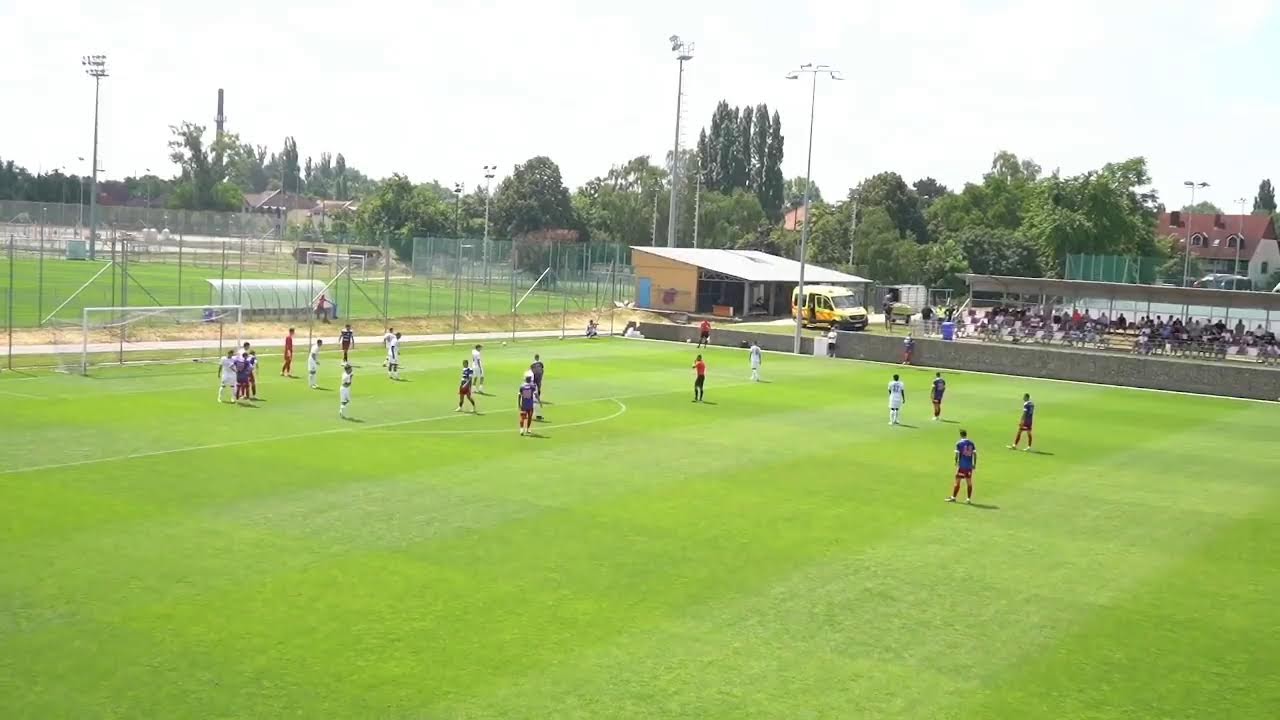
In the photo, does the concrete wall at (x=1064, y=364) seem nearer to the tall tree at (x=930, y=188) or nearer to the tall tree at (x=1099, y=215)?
the tall tree at (x=1099, y=215)

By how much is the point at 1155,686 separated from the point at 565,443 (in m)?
16.5

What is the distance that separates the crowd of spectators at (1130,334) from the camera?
54.1 meters

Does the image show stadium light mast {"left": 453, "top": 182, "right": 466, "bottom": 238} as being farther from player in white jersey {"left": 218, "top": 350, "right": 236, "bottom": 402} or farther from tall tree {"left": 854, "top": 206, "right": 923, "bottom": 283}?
player in white jersey {"left": 218, "top": 350, "right": 236, "bottom": 402}

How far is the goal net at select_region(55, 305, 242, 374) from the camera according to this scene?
4047 centimetres

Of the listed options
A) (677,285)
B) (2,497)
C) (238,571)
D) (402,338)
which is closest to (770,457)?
(238,571)

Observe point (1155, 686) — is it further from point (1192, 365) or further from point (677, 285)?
point (677, 285)

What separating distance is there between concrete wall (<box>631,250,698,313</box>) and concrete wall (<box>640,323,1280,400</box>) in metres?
15.4

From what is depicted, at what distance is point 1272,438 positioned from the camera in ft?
112

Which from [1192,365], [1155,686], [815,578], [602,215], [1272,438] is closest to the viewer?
[1155,686]

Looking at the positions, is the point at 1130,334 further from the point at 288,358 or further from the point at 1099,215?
the point at 288,358

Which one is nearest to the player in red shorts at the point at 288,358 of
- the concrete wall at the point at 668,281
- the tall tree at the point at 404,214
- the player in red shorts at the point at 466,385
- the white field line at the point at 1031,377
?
the player in red shorts at the point at 466,385

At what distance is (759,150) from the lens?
137 meters

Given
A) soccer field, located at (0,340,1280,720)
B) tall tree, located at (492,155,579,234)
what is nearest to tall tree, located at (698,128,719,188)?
tall tree, located at (492,155,579,234)

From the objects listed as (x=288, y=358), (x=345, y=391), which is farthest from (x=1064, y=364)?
(x=345, y=391)
